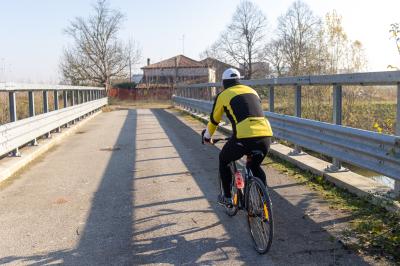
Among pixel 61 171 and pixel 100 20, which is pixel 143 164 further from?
pixel 100 20

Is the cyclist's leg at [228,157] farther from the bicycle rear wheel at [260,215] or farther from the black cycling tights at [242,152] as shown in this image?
the bicycle rear wheel at [260,215]

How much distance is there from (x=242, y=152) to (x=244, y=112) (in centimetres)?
42

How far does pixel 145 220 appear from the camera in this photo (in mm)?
5387

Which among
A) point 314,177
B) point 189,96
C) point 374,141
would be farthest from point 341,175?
point 189,96

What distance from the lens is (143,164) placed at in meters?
9.29

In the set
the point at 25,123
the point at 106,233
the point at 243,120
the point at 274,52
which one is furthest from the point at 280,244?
the point at 274,52

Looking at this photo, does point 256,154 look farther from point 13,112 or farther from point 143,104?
point 143,104

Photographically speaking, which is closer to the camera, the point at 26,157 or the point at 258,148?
the point at 258,148

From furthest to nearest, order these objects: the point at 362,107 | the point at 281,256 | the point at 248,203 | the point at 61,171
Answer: the point at 362,107
the point at 61,171
the point at 248,203
the point at 281,256

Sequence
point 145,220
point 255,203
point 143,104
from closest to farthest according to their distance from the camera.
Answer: point 255,203
point 145,220
point 143,104

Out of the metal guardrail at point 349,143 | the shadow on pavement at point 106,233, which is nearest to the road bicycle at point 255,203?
the shadow on pavement at point 106,233

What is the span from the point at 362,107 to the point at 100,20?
51237 mm

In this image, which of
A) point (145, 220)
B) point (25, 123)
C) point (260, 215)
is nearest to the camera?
point (260, 215)

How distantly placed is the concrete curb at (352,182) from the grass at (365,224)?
0.07 m
